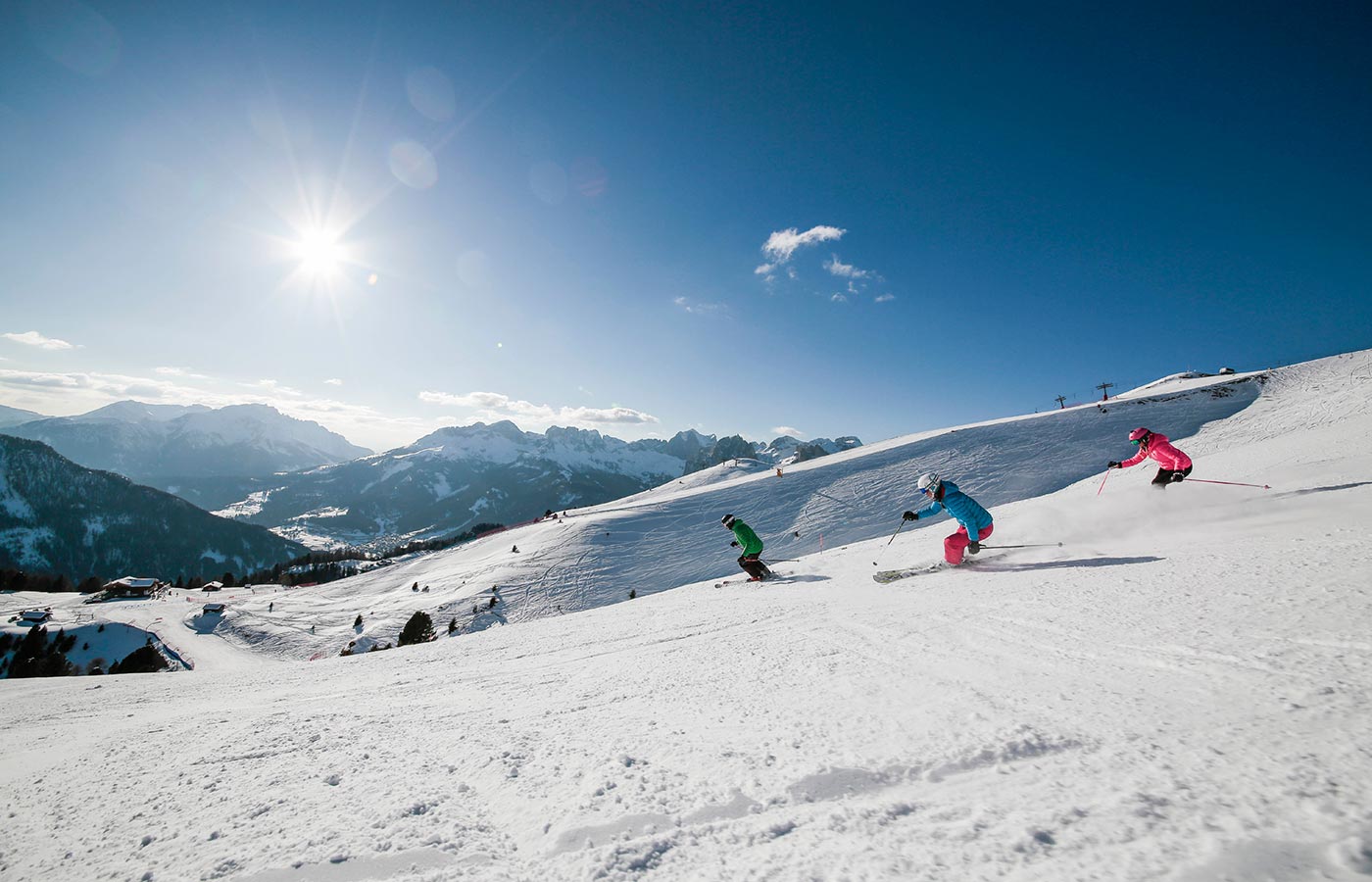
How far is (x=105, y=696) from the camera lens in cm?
866

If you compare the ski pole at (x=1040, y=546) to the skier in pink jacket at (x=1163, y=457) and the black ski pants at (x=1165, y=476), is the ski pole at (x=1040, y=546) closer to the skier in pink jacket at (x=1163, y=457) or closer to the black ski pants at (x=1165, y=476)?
the skier in pink jacket at (x=1163, y=457)

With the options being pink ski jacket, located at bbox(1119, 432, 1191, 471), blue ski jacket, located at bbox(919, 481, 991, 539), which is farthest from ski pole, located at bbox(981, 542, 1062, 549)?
pink ski jacket, located at bbox(1119, 432, 1191, 471)

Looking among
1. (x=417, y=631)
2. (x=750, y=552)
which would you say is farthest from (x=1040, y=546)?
(x=417, y=631)

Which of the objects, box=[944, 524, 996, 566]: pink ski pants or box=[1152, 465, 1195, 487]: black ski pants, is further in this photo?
box=[1152, 465, 1195, 487]: black ski pants

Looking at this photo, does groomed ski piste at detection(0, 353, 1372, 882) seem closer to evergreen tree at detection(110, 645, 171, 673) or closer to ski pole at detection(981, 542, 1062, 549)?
ski pole at detection(981, 542, 1062, 549)

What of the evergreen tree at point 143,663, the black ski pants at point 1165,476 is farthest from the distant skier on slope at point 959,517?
the evergreen tree at point 143,663

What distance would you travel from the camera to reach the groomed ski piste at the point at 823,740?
2537mm

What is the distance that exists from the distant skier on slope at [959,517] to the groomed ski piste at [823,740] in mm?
558

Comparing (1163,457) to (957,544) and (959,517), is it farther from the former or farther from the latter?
(957,544)

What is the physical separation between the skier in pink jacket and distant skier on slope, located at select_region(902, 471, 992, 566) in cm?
466

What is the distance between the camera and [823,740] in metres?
Answer: 3.60

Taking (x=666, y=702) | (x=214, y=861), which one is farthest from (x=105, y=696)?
(x=666, y=702)

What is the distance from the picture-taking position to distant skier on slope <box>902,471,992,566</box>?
10.4 metres

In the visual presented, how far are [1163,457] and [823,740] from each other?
14352 millimetres
